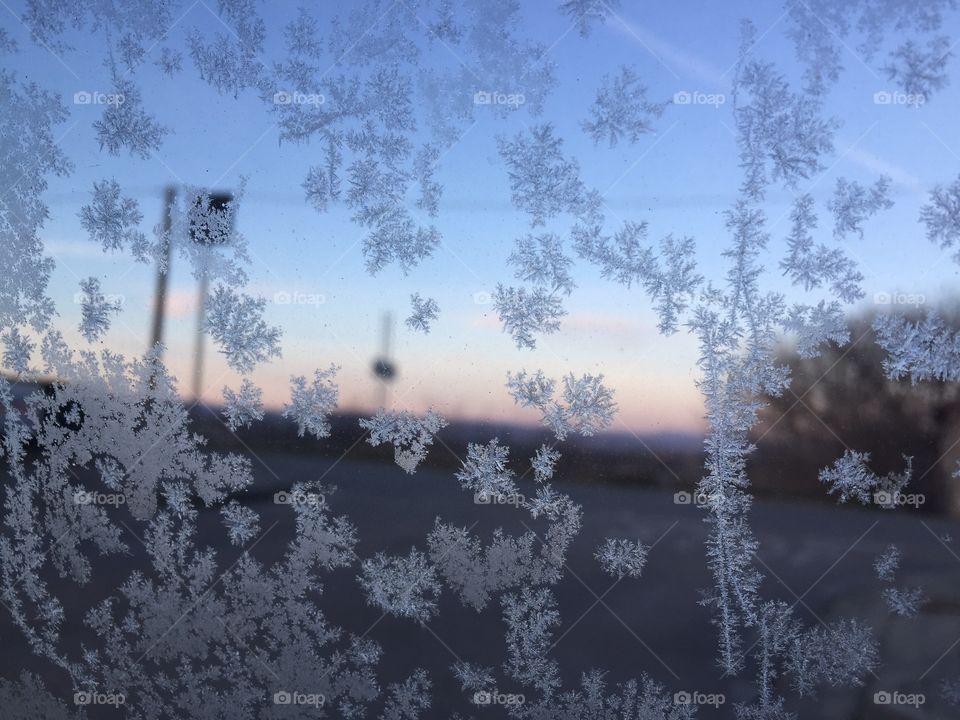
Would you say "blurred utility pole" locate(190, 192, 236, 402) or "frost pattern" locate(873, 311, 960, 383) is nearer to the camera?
"frost pattern" locate(873, 311, 960, 383)

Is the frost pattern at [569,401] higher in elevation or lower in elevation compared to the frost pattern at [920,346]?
lower

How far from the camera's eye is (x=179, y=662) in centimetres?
188

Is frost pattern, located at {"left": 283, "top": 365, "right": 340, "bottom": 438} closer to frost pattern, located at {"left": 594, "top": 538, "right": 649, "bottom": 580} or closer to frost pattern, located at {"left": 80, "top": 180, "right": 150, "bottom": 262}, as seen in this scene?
frost pattern, located at {"left": 80, "top": 180, "right": 150, "bottom": 262}

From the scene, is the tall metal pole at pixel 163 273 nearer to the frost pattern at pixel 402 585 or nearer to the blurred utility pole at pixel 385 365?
the blurred utility pole at pixel 385 365

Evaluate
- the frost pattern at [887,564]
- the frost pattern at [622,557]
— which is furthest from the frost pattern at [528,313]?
the frost pattern at [887,564]

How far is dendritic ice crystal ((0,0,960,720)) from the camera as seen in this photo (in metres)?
1.73

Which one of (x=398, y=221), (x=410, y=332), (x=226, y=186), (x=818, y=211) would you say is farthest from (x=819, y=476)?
(x=226, y=186)

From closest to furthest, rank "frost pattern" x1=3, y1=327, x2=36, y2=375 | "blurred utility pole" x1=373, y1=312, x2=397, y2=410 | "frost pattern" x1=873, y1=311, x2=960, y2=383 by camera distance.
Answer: "frost pattern" x1=873, y1=311, x2=960, y2=383 < "blurred utility pole" x1=373, y1=312, x2=397, y2=410 < "frost pattern" x1=3, y1=327, x2=36, y2=375

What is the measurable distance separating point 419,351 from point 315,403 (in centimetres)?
26

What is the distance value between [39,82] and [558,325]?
54.6 inches

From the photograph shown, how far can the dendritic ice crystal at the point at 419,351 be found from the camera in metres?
1.73

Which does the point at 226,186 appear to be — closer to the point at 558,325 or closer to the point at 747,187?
the point at 558,325

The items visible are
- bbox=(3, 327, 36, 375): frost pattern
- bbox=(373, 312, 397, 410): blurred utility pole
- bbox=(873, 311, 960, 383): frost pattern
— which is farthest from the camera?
bbox=(3, 327, 36, 375): frost pattern

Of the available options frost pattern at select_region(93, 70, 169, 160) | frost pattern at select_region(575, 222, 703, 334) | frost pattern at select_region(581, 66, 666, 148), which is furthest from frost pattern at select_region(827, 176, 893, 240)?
frost pattern at select_region(93, 70, 169, 160)
